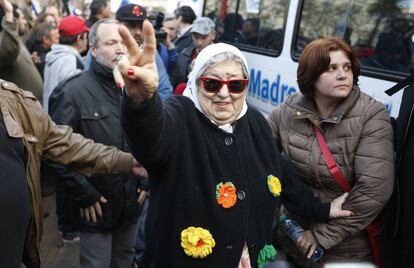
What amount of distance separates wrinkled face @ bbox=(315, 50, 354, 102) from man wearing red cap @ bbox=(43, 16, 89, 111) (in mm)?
2173

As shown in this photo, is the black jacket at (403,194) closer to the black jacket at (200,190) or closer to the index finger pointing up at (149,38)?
the black jacket at (200,190)

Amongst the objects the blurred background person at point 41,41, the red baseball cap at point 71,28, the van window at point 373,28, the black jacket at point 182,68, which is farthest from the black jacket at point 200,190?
the blurred background person at point 41,41

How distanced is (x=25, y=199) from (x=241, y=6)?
4.68 metres

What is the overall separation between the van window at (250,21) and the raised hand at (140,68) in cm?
349

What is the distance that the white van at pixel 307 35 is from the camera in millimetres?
3361

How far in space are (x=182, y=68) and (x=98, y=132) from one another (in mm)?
2915

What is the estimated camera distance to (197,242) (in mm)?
1769

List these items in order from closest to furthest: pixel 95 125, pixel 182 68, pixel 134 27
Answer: pixel 95 125 → pixel 134 27 → pixel 182 68

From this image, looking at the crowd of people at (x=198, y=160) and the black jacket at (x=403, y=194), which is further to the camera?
the black jacket at (x=403, y=194)

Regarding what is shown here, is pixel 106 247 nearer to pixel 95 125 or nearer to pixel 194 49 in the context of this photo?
pixel 95 125

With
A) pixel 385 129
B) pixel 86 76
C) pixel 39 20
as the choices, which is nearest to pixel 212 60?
pixel 385 129

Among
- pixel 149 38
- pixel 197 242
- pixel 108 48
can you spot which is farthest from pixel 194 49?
pixel 149 38

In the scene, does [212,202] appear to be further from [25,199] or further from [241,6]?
[241,6]

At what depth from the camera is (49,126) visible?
6.51 feet
